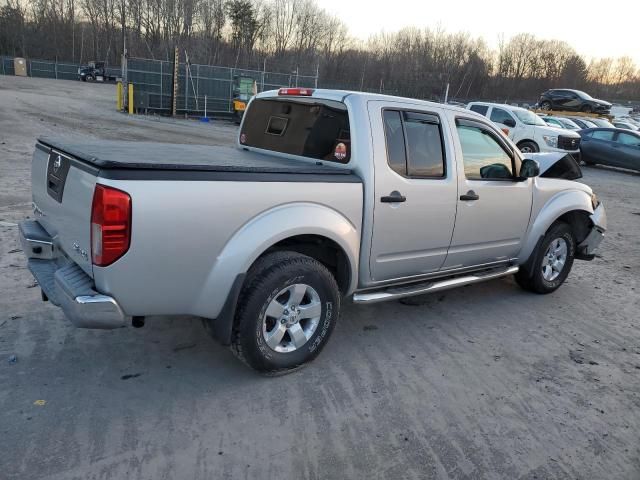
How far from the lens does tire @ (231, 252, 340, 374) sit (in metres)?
3.23

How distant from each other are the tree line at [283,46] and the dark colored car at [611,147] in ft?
161

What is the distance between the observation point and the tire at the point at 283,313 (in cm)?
323

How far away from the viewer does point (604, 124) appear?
27.5 metres

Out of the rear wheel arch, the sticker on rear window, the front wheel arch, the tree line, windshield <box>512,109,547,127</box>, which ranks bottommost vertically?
the rear wheel arch

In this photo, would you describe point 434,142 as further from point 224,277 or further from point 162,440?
point 162,440

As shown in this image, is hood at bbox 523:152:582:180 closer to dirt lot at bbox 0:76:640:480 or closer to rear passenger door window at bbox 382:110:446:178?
dirt lot at bbox 0:76:640:480

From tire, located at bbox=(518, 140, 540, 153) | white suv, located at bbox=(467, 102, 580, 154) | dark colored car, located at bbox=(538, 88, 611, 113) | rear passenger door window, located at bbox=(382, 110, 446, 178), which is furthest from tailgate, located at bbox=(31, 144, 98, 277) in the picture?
dark colored car, located at bbox=(538, 88, 611, 113)

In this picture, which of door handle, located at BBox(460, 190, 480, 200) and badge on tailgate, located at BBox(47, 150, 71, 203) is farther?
door handle, located at BBox(460, 190, 480, 200)

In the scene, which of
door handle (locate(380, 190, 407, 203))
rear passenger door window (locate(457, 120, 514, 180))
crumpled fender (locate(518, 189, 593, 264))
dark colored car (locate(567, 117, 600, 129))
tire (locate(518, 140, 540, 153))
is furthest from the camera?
dark colored car (locate(567, 117, 600, 129))

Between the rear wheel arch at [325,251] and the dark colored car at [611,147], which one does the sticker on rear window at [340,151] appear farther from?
the dark colored car at [611,147]

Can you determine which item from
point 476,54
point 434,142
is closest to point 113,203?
point 434,142

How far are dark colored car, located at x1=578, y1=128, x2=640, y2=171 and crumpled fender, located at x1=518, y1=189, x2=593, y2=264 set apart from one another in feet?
53.1

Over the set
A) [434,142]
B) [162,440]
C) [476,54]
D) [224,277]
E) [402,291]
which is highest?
[476,54]

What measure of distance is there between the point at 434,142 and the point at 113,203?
2593mm
